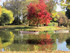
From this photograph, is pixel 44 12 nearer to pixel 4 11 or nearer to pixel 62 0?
pixel 62 0

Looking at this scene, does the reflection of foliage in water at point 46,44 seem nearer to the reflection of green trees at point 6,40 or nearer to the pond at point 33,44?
the pond at point 33,44

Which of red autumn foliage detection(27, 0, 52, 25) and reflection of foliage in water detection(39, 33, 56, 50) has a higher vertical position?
red autumn foliage detection(27, 0, 52, 25)

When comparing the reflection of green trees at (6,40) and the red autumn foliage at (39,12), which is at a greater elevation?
the red autumn foliage at (39,12)

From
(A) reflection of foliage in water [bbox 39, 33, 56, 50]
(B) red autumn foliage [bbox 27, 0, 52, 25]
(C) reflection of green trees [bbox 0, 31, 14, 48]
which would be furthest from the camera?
(B) red autumn foliage [bbox 27, 0, 52, 25]

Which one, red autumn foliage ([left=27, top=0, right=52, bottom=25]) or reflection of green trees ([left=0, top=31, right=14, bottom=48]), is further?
red autumn foliage ([left=27, top=0, right=52, bottom=25])

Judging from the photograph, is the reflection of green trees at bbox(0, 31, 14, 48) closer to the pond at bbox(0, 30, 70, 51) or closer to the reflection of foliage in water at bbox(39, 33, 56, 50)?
the pond at bbox(0, 30, 70, 51)

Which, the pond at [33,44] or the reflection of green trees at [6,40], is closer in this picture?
the pond at [33,44]

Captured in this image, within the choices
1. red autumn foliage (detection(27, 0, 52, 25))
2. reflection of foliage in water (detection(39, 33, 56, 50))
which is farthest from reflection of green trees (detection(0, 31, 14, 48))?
red autumn foliage (detection(27, 0, 52, 25))

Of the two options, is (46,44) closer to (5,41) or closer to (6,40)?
(5,41)

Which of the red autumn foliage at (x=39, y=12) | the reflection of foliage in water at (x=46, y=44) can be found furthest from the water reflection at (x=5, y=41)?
the red autumn foliage at (x=39, y=12)

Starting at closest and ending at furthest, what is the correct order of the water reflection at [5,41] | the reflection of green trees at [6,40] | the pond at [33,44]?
the pond at [33,44], the water reflection at [5,41], the reflection of green trees at [6,40]

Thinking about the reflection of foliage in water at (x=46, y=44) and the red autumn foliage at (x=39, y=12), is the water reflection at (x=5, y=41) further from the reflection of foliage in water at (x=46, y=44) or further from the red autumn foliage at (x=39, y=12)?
the red autumn foliage at (x=39, y=12)

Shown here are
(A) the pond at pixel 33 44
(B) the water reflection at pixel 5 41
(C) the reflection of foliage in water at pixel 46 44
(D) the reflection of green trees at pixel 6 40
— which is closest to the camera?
(A) the pond at pixel 33 44

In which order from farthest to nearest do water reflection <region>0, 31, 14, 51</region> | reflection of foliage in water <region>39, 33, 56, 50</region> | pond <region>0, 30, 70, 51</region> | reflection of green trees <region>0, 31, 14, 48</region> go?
reflection of green trees <region>0, 31, 14, 48</region> < water reflection <region>0, 31, 14, 51</region> < reflection of foliage in water <region>39, 33, 56, 50</region> < pond <region>0, 30, 70, 51</region>
